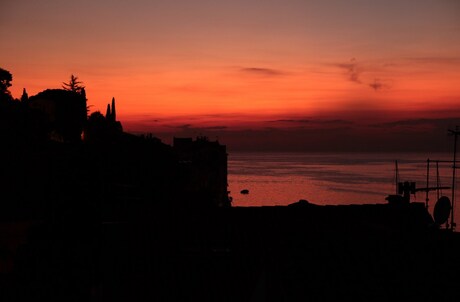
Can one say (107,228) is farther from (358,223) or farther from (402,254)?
(402,254)

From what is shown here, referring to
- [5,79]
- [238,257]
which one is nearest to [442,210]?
[238,257]

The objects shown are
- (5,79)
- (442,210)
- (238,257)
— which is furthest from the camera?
(5,79)

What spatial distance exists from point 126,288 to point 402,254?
673cm

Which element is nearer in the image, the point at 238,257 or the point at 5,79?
the point at 238,257

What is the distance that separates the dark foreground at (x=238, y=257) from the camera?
11.1 meters

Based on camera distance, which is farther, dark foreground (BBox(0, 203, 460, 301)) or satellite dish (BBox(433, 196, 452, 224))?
satellite dish (BBox(433, 196, 452, 224))

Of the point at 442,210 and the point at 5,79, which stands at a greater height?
the point at 5,79

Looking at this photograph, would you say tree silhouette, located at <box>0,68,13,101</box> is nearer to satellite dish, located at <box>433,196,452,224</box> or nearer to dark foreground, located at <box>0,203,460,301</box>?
dark foreground, located at <box>0,203,460,301</box>

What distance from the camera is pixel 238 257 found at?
13070 mm

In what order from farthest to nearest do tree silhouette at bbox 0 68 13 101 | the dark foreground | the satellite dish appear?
tree silhouette at bbox 0 68 13 101 < the satellite dish < the dark foreground

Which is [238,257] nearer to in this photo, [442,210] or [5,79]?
[442,210]

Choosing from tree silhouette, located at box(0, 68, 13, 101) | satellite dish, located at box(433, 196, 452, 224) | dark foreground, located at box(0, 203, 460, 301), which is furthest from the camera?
tree silhouette, located at box(0, 68, 13, 101)

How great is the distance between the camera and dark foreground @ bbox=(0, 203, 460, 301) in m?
11.1

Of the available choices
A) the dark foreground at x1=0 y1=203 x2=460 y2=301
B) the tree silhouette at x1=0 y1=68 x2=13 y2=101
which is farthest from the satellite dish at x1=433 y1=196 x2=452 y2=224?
the tree silhouette at x1=0 y1=68 x2=13 y2=101
